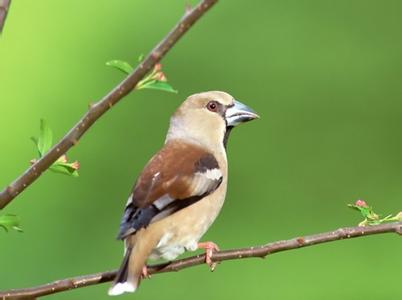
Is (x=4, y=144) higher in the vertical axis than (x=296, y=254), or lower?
higher

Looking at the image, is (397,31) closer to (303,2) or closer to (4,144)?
(303,2)

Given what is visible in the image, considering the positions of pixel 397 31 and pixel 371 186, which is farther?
pixel 397 31

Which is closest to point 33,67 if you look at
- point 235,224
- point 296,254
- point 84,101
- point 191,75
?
point 84,101

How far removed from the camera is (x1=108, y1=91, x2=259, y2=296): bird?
3.17m

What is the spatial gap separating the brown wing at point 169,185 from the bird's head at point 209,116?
28cm

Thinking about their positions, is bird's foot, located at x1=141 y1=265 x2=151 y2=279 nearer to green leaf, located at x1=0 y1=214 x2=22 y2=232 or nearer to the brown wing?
the brown wing

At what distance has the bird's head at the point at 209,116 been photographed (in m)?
4.00

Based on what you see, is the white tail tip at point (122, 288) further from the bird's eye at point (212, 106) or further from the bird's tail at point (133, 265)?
the bird's eye at point (212, 106)

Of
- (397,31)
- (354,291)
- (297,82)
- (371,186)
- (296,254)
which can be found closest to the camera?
(354,291)

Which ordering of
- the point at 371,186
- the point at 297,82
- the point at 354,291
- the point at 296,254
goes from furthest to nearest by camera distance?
the point at 297,82, the point at 371,186, the point at 296,254, the point at 354,291

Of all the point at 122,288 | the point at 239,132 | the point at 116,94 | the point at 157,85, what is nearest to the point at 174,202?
the point at 122,288

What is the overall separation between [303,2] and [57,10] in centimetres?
213

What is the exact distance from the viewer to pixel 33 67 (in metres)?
6.89

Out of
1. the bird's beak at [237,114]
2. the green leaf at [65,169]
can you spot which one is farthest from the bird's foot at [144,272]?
the bird's beak at [237,114]
